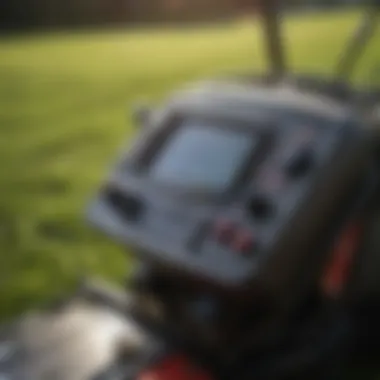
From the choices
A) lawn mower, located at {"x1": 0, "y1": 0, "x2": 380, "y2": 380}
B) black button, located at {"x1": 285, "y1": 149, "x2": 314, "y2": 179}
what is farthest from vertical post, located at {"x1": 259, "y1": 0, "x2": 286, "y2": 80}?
black button, located at {"x1": 285, "y1": 149, "x2": 314, "y2": 179}

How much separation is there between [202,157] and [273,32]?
10.4 inches

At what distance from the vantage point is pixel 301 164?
2.26 ft

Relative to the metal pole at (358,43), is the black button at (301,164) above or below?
below

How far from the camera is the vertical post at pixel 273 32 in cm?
96

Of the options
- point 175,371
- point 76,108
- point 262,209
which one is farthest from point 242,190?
point 76,108

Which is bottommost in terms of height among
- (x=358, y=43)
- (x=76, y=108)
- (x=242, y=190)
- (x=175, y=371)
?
(x=175, y=371)

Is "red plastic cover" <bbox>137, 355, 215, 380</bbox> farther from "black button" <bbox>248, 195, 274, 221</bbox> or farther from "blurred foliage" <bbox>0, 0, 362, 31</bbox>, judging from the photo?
"blurred foliage" <bbox>0, 0, 362, 31</bbox>

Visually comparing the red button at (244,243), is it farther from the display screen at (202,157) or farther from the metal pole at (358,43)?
the metal pole at (358,43)

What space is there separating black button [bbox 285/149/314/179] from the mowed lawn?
0.29m

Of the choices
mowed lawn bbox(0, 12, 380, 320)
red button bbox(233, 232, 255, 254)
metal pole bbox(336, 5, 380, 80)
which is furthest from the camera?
mowed lawn bbox(0, 12, 380, 320)

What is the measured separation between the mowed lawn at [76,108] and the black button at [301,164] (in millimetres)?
291

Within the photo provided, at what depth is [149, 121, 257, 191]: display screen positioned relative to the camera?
74cm

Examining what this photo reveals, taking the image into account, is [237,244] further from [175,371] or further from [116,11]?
[116,11]

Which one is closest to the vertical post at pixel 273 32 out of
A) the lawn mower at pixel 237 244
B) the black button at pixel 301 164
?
the lawn mower at pixel 237 244
